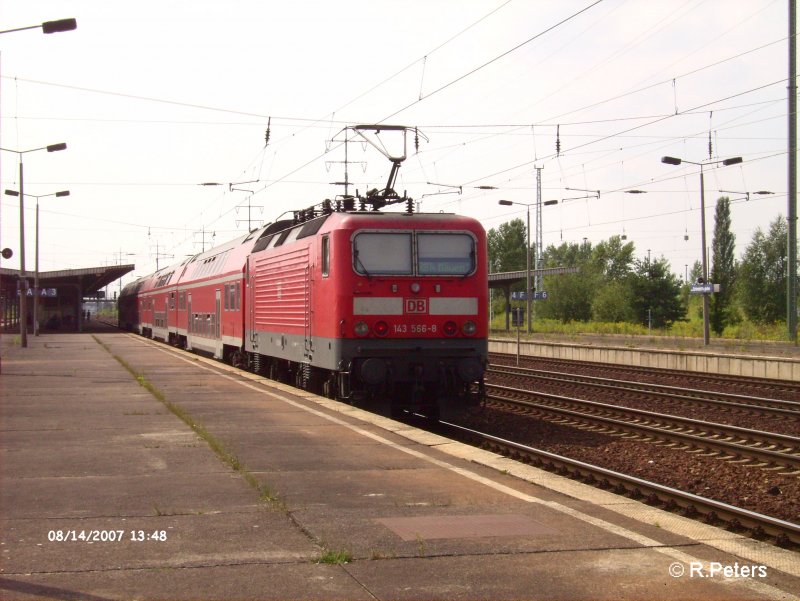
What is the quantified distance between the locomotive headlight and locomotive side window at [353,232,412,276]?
731 mm

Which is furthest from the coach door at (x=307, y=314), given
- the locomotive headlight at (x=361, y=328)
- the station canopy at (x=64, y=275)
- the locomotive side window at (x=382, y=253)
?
the station canopy at (x=64, y=275)

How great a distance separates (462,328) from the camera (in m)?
13.8

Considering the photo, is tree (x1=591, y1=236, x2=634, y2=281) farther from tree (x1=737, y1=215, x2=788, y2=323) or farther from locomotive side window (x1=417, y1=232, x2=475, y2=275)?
locomotive side window (x1=417, y1=232, x2=475, y2=275)

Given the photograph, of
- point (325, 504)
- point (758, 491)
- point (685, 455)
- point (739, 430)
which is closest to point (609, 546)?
point (325, 504)

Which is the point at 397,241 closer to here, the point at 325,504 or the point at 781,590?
A: the point at 325,504

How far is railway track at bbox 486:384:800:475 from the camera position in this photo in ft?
35.9

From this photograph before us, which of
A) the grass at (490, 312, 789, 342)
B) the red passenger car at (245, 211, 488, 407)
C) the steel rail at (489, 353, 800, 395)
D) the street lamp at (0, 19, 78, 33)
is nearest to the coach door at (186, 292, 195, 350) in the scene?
the steel rail at (489, 353, 800, 395)

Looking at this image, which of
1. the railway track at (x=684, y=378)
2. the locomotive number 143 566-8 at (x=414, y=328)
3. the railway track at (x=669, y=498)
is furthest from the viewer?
the railway track at (x=684, y=378)

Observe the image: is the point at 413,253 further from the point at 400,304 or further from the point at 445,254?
the point at 400,304

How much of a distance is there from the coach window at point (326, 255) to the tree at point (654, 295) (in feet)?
150

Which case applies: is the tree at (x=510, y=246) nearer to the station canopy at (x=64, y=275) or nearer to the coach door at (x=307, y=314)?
the station canopy at (x=64, y=275)

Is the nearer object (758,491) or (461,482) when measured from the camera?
(461,482)

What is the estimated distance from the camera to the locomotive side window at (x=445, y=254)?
45.5 feet

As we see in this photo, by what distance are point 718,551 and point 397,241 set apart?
8.53m
